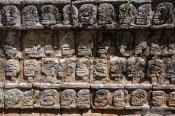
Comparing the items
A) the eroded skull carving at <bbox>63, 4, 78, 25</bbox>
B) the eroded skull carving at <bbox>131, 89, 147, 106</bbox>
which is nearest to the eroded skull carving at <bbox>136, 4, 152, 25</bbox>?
the eroded skull carving at <bbox>63, 4, 78, 25</bbox>

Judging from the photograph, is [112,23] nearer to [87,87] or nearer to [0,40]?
[87,87]

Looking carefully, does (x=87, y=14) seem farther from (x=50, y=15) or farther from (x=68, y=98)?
(x=68, y=98)

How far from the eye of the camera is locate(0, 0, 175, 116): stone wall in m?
4.82

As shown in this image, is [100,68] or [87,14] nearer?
[87,14]

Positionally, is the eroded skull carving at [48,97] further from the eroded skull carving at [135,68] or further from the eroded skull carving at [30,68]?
the eroded skull carving at [135,68]

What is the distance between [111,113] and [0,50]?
69.3 inches

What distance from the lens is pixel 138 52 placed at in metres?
4.92

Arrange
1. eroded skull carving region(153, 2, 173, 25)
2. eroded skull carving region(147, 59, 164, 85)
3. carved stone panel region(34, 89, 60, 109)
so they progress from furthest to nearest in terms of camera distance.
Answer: carved stone panel region(34, 89, 60, 109)
eroded skull carving region(147, 59, 164, 85)
eroded skull carving region(153, 2, 173, 25)

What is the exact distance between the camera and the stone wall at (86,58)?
15.8 ft

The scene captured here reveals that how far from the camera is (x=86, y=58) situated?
4.98 m

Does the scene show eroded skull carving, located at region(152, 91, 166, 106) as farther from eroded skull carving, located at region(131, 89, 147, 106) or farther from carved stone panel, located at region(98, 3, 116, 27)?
carved stone panel, located at region(98, 3, 116, 27)

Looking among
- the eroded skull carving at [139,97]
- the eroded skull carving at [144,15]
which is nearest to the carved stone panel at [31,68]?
the eroded skull carving at [139,97]

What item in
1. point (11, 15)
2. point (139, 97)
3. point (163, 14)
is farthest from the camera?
point (139, 97)

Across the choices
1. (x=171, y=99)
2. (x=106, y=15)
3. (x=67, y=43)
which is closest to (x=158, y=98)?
(x=171, y=99)
